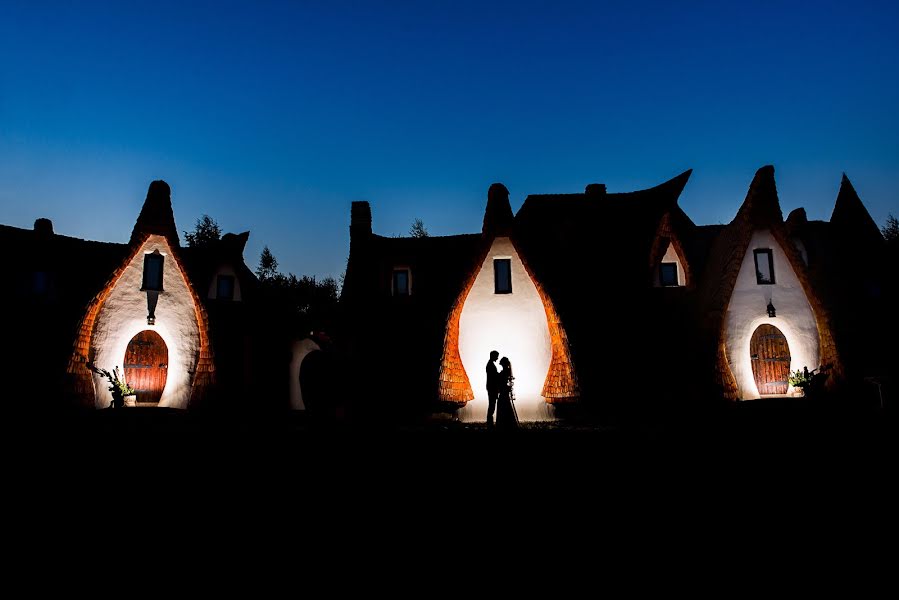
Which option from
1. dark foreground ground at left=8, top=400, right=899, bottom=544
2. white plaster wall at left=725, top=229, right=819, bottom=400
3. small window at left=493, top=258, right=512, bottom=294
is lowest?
dark foreground ground at left=8, top=400, right=899, bottom=544

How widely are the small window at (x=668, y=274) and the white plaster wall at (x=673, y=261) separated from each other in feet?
0.36

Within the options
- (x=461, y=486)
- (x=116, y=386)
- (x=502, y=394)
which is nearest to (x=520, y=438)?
(x=502, y=394)

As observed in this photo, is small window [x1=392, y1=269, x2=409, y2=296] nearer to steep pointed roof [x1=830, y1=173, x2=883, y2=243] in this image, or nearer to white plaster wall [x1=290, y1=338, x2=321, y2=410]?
white plaster wall [x1=290, y1=338, x2=321, y2=410]

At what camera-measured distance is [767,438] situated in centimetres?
1127

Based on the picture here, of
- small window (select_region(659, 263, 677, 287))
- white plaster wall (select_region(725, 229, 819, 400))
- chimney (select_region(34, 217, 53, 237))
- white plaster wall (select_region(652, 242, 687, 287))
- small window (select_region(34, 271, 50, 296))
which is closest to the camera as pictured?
white plaster wall (select_region(725, 229, 819, 400))

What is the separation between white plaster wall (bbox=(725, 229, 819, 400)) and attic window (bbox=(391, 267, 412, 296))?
35.4 ft

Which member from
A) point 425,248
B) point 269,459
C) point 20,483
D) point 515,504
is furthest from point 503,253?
point 20,483

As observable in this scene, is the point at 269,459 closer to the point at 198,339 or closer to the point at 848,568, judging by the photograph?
the point at 848,568

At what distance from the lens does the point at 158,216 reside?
19453 mm

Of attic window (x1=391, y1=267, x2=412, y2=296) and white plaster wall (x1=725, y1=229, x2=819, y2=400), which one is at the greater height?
attic window (x1=391, y1=267, x2=412, y2=296)

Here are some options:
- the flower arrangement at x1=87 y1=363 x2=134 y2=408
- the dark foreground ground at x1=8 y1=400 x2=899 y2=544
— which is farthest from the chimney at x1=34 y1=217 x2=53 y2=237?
the dark foreground ground at x1=8 y1=400 x2=899 y2=544

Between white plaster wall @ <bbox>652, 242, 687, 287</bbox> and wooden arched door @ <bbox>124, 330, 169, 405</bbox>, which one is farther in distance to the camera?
white plaster wall @ <bbox>652, 242, 687, 287</bbox>

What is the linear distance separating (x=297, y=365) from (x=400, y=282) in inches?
223

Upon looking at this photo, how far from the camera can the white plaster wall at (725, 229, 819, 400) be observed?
701 inches
